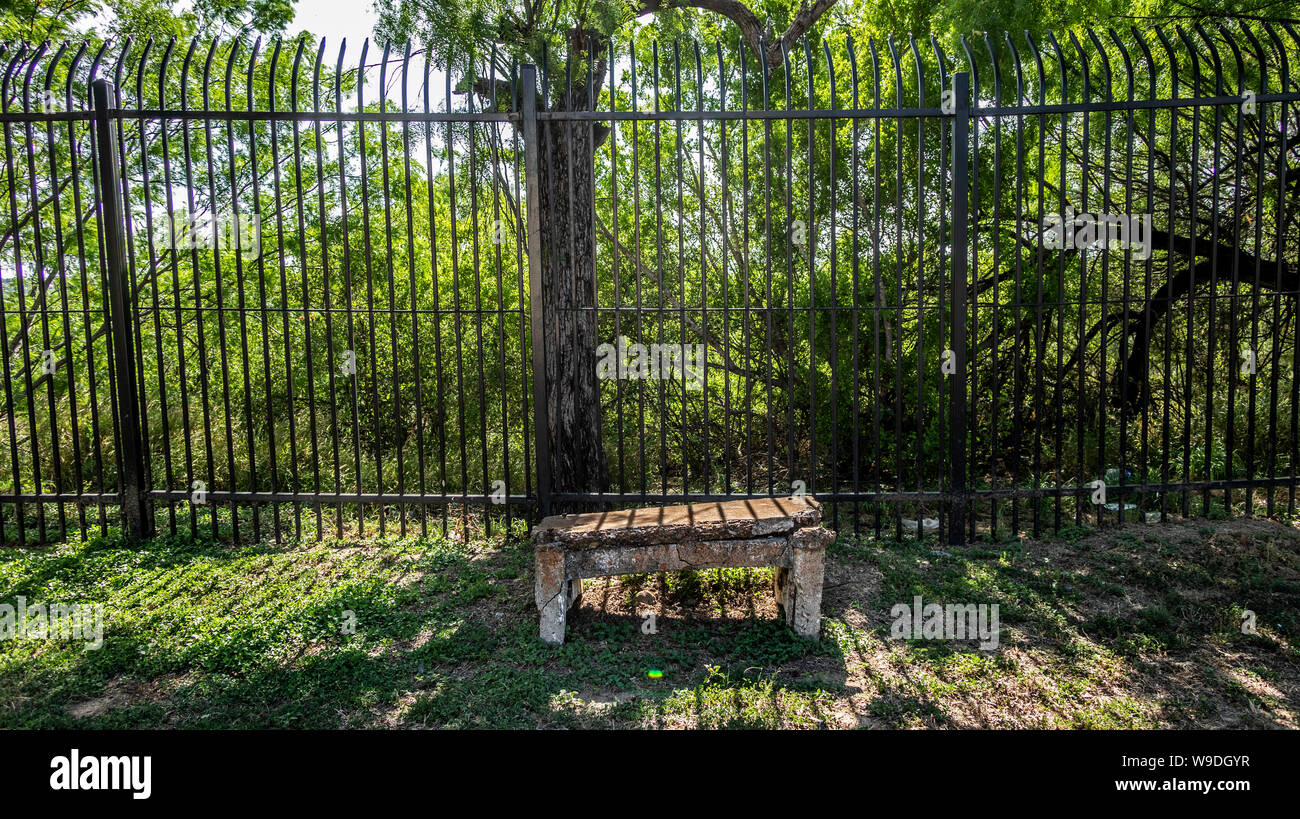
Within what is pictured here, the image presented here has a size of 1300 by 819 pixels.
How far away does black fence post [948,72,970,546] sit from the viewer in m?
4.90

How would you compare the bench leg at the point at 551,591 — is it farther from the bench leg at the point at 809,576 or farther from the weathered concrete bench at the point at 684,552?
the bench leg at the point at 809,576

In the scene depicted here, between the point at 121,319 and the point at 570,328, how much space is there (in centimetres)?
291

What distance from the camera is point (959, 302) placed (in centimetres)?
507

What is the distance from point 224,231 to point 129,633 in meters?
4.92

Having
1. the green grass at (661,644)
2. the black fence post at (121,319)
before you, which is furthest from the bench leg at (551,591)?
the black fence post at (121,319)

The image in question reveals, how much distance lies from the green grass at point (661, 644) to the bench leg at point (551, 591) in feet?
0.38

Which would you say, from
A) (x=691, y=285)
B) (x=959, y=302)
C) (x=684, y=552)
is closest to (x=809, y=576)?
(x=684, y=552)

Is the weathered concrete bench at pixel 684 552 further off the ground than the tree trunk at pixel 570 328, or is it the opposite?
the tree trunk at pixel 570 328

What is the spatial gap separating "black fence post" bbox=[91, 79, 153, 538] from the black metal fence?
0.07ft

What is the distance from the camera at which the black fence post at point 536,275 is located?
16.2 feet

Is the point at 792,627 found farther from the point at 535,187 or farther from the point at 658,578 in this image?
the point at 535,187

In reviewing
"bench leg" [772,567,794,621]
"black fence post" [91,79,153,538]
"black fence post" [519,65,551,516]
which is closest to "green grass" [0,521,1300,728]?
"bench leg" [772,567,794,621]

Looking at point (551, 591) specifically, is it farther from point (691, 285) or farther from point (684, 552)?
point (691, 285)

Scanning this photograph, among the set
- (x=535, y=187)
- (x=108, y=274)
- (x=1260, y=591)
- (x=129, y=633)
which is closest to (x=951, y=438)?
(x=1260, y=591)
